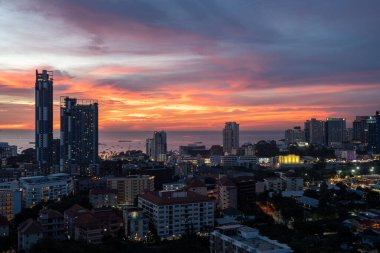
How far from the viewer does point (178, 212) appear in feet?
33.1

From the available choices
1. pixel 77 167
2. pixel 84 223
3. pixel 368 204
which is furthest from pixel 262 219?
pixel 77 167

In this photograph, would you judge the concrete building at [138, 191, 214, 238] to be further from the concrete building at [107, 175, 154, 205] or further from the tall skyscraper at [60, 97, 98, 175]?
the tall skyscraper at [60, 97, 98, 175]

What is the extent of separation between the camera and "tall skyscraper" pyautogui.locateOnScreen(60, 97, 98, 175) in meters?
23.4

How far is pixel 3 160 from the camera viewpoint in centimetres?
2461

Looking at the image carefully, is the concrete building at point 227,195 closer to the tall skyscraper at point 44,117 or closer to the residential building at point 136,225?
the residential building at point 136,225

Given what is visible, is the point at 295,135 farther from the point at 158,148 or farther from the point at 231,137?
the point at 158,148

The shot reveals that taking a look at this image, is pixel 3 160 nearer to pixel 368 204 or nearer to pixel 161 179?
pixel 161 179

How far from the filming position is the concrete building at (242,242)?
6.35 m

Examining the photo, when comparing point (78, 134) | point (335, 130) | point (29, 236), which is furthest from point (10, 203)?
point (335, 130)

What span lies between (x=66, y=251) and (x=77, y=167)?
14139mm

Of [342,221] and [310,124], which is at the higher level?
[310,124]

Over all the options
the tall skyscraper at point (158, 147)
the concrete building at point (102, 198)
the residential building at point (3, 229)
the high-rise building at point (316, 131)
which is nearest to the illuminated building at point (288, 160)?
the tall skyscraper at point (158, 147)

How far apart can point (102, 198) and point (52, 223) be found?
3203 mm

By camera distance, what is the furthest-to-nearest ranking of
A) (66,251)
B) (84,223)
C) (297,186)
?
1. (297,186)
2. (84,223)
3. (66,251)
